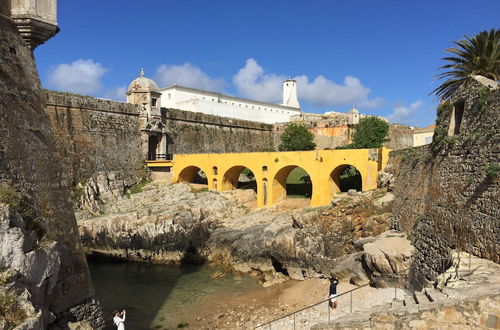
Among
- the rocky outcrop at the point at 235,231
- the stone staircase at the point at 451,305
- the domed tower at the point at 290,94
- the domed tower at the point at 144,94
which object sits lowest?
the rocky outcrop at the point at 235,231

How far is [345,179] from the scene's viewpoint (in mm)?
29203

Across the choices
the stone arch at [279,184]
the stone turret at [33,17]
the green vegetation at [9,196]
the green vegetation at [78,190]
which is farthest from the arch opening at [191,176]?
the green vegetation at [9,196]

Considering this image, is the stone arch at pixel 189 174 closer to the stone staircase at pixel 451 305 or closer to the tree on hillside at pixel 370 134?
the tree on hillside at pixel 370 134

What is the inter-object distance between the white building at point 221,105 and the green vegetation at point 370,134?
15769mm

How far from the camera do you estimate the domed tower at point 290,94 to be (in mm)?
56250

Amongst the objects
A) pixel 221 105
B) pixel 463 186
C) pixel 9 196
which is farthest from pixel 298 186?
pixel 9 196

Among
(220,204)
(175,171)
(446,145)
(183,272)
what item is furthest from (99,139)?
(446,145)

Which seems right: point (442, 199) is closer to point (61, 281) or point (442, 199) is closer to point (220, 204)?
point (61, 281)

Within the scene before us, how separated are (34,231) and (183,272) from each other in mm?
12752

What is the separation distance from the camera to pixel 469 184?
30.6 feet

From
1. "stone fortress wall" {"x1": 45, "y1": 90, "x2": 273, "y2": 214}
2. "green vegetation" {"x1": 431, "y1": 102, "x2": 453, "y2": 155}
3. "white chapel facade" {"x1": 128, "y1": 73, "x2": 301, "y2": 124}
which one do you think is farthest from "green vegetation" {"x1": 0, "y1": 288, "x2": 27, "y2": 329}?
"white chapel facade" {"x1": 128, "y1": 73, "x2": 301, "y2": 124}

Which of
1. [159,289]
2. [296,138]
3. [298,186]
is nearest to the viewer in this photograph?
[159,289]

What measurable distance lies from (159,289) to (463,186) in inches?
503

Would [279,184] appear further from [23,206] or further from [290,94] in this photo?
[290,94]
